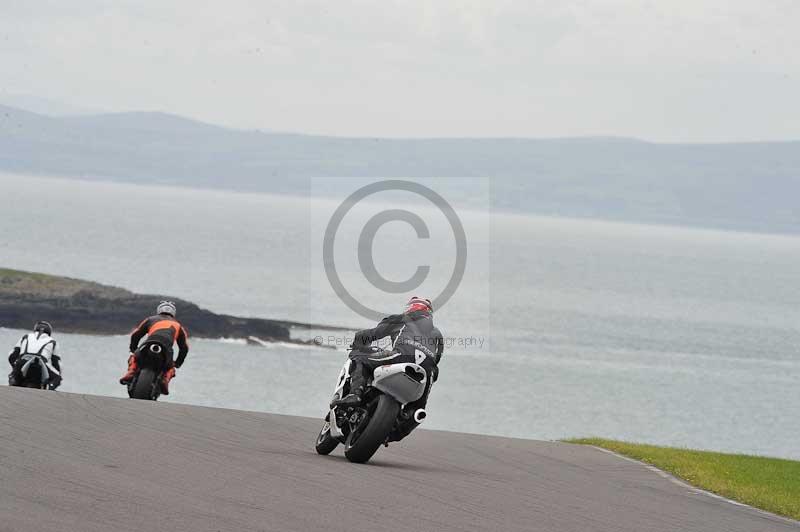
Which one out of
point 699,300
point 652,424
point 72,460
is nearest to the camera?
point 72,460

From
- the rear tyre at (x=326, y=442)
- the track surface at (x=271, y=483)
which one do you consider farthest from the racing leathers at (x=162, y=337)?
the rear tyre at (x=326, y=442)

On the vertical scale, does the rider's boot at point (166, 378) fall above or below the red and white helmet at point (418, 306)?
below

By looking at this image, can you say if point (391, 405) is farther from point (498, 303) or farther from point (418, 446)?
point (498, 303)

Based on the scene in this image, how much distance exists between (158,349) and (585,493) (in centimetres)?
684

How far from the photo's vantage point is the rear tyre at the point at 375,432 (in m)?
13.5

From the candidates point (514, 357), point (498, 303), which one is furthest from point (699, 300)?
point (514, 357)

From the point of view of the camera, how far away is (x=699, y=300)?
186 metres

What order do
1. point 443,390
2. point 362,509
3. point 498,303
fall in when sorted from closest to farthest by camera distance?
1. point 362,509
2. point 443,390
3. point 498,303

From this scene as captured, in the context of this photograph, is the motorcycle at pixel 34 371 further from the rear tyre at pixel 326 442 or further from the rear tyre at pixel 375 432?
the rear tyre at pixel 375 432

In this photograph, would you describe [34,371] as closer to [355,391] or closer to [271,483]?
[355,391]

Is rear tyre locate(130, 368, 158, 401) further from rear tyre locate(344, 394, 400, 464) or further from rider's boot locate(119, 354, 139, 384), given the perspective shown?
rear tyre locate(344, 394, 400, 464)

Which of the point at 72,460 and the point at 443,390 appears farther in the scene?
the point at 443,390

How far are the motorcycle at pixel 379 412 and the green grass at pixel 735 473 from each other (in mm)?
4301

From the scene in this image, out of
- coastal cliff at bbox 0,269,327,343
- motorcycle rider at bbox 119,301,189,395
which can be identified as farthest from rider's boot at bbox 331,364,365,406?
coastal cliff at bbox 0,269,327,343
